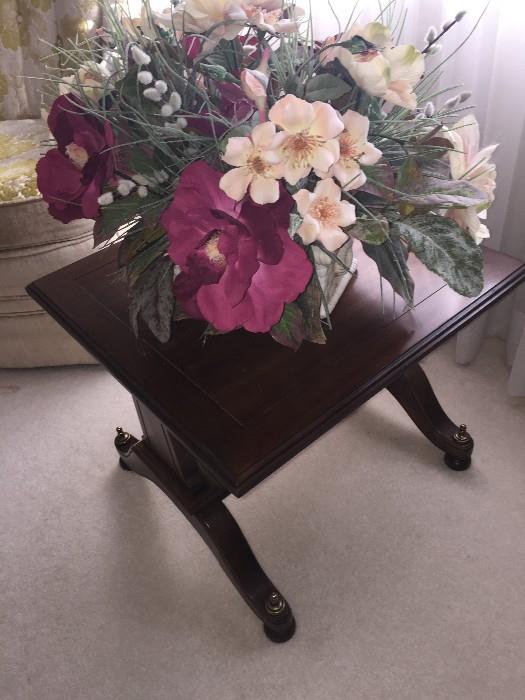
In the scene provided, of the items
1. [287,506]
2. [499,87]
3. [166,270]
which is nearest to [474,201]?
[166,270]

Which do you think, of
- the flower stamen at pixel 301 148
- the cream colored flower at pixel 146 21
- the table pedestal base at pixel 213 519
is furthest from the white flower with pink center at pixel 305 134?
the table pedestal base at pixel 213 519

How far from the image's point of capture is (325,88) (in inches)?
26.0

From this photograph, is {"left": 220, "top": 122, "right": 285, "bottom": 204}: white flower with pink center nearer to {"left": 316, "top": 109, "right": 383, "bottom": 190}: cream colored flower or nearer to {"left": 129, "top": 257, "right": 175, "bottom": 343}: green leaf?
{"left": 316, "top": 109, "right": 383, "bottom": 190}: cream colored flower

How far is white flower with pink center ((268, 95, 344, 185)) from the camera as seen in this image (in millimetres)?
584

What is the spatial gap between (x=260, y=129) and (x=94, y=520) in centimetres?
99

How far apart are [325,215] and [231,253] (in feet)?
0.35

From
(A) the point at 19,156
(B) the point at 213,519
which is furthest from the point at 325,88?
(A) the point at 19,156

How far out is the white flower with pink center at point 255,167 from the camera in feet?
1.96

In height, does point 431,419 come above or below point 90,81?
below

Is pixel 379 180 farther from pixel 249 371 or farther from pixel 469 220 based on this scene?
pixel 249 371

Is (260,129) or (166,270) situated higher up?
(260,129)

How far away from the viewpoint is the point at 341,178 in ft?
2.09

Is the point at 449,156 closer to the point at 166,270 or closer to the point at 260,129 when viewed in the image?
the point at 260,129

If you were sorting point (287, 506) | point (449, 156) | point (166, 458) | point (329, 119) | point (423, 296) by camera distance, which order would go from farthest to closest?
point (287, 506), point (166, 458), point (423, 296), point (449, 156), point (329, 119)
